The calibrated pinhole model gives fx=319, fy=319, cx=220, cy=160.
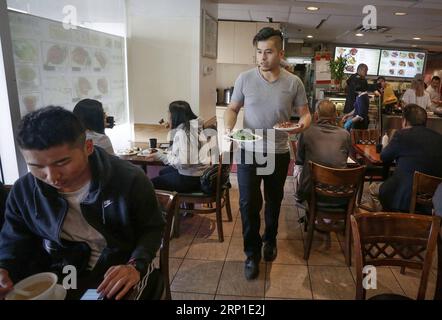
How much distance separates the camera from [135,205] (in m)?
1.22

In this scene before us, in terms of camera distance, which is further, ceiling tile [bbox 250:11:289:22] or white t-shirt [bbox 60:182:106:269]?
ceiling tile [bbox 250:11:289:22]

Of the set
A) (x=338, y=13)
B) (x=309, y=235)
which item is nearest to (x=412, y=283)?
(x=309, y=235)

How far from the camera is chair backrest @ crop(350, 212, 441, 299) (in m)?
1.30

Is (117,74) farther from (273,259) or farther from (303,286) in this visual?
(303,286)

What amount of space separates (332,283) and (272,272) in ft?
1.37

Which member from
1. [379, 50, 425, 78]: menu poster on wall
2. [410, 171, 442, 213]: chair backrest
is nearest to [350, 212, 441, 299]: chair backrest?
[410, 171, 442, 213]: chair backrest

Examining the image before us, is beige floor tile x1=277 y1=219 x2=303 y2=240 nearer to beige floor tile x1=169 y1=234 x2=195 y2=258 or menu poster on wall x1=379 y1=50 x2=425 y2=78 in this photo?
beige floor tile x1=169 y1=234 x2=195 y2=258

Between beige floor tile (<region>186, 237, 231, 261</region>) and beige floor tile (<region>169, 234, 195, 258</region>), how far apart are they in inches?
1.6

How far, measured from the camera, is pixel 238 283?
220cm

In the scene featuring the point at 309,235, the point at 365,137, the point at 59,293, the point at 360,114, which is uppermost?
the point at 360,114

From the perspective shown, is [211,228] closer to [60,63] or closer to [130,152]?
[130,152]

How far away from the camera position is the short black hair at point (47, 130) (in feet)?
3.24

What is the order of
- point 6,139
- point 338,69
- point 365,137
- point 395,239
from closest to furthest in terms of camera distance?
point 395,239 < point 6,139 < point 365,137 < point 338,69
